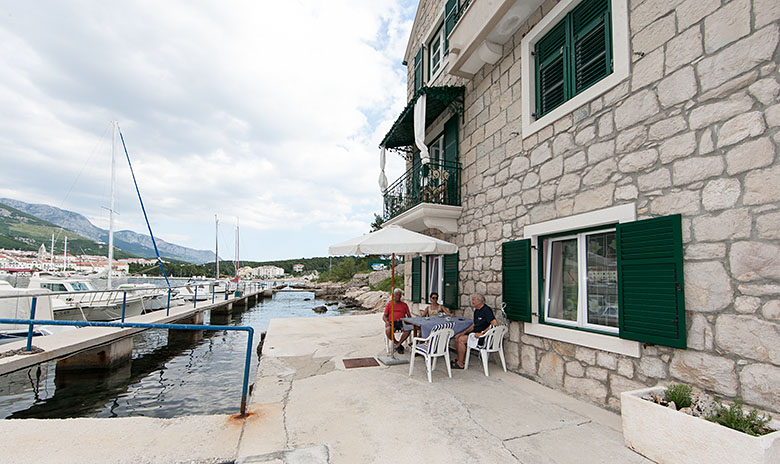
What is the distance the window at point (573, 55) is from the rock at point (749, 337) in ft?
9.59

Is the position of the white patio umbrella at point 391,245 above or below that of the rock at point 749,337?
above

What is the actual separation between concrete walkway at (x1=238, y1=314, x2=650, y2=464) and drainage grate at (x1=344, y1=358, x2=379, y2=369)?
188 mm

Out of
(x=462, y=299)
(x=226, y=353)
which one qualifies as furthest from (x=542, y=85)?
(x=226, y=353)

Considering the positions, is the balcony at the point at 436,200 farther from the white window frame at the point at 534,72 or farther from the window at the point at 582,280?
the window at the point at 582,280

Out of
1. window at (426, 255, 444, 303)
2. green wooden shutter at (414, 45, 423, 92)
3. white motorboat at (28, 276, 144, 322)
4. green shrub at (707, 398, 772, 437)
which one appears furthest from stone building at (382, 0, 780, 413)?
white motorboat at (28, 276, 144, 322)

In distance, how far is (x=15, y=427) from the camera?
3316mm

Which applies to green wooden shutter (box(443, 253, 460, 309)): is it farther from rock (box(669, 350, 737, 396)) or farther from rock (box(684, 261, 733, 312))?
rock (box(684, 261, 733, 312))

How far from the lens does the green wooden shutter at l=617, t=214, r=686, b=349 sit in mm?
3338

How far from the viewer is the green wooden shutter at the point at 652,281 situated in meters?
3.34

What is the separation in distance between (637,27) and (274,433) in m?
5.58

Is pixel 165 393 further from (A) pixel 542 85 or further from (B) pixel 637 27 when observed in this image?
(B) pixel 637 27

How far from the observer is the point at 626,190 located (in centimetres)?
394

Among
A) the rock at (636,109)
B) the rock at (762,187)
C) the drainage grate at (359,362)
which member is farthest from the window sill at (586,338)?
the drainage grate at (359,362)

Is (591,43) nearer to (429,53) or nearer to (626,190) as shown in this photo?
(626,190)
